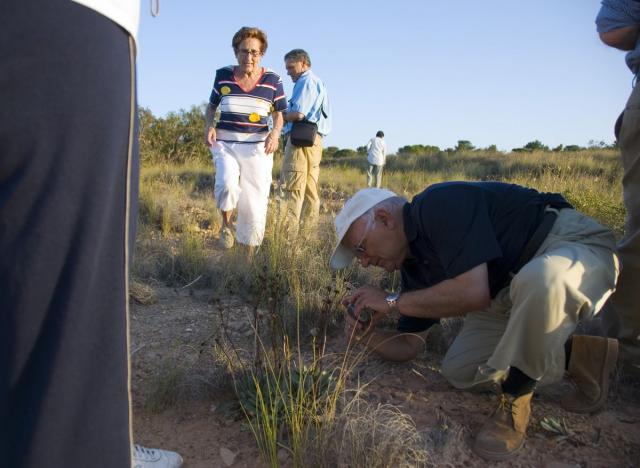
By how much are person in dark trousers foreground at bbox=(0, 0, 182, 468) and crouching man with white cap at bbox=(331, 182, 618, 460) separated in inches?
58.4

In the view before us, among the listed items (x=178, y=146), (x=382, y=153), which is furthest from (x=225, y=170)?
(x=178, y=146)

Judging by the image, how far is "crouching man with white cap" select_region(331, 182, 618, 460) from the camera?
221 centimetres

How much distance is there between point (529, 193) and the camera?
2604mm

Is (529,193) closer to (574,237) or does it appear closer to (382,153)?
(574,237)

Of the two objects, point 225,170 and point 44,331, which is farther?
point 225,170

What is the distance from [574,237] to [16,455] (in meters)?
2.12

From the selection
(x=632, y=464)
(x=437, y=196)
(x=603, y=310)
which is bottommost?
(x=632, y=464)

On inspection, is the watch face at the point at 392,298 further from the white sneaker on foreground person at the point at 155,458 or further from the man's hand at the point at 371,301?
the white sneaker on foreground person at the point at 155,458

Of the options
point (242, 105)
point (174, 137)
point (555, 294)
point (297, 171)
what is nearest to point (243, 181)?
point (242, 105)

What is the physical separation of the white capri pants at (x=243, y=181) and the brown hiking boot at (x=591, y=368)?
2809 millimetres

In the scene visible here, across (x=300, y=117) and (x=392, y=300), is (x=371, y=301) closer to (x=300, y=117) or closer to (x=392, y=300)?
(x=392, y=300)

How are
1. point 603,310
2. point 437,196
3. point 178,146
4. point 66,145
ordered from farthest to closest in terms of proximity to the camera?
1. point 178,146
2. point 603,310
3. point 437,196
4. point 66,145

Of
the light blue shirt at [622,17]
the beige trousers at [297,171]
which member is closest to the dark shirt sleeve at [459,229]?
the light blue shirt at [622,17]

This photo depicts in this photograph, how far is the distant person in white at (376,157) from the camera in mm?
13320
